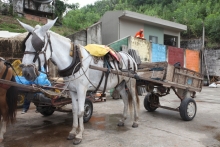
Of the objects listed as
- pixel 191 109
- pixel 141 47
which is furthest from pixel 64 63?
pixel 141 47

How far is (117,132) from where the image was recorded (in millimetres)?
4645

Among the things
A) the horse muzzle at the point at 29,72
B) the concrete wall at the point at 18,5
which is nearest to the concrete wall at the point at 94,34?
the horse muzzle at the point at 29,72

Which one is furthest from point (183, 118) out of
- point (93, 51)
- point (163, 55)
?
point (163, 55)

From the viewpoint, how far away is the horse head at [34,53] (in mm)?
3068

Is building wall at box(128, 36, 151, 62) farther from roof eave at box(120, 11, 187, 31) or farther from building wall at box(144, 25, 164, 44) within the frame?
building wall at box(144, 25, 164, 44)

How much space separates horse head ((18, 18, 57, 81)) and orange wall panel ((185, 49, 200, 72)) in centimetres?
1473

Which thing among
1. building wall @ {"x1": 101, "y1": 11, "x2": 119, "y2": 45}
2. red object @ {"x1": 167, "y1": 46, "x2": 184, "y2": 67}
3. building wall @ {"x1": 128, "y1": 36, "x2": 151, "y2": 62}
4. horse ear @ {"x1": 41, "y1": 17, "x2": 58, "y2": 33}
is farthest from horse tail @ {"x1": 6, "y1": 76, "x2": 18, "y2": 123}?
red object @ {"x1": 167, "y1": 46, "x2": 184, "y2": 67}

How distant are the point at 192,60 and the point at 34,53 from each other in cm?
1601

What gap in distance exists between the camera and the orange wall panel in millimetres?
16294

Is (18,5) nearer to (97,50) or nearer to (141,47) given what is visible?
(141,47)

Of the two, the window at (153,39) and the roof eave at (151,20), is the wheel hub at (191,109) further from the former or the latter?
the window at (153,39)

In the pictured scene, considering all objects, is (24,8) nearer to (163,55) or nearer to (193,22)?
(163,55)

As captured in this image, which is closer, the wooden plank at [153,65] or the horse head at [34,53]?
the horse head at [34,53]

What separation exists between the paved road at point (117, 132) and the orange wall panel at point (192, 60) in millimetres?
10532
